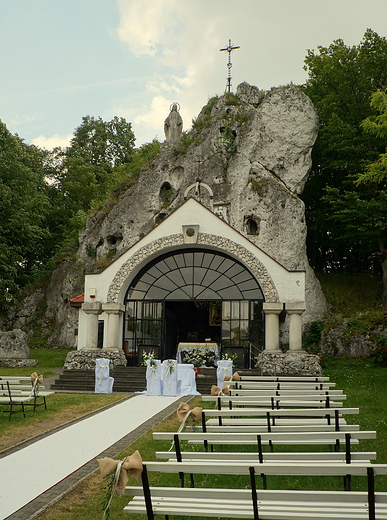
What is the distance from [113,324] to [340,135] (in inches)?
702

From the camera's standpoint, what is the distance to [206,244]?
19.5 m

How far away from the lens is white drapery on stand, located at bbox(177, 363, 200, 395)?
611 inches

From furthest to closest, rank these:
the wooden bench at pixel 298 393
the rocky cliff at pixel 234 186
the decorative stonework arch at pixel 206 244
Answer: the rocky cliff at pixel 234 186 < the decorative stonework arch at pixel 206 244 < the wooden bench at pixel 298 393

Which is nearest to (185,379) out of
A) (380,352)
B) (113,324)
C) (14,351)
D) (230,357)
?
(230,357)

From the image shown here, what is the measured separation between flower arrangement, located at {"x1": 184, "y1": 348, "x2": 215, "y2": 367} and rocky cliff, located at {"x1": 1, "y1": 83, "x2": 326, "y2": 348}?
10832 mm

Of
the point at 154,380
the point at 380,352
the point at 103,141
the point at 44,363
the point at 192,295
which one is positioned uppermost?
the point at 103,141

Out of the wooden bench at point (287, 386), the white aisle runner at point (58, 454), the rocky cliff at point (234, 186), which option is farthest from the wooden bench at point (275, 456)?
the rocky cliff at point (234, 186)

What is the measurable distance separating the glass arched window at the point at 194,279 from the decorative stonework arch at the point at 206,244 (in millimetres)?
849

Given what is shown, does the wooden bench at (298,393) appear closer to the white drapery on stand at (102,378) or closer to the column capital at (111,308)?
the white drapery on stand at (102,378)

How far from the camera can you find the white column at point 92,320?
63.8 feet

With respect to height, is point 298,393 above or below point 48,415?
above

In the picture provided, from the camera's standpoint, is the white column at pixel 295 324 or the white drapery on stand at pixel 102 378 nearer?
the white drapery on stand at pixel 102 378

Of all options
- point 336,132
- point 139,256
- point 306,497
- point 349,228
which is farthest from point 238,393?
point 336,132

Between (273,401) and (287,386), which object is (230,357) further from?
(273,401)
